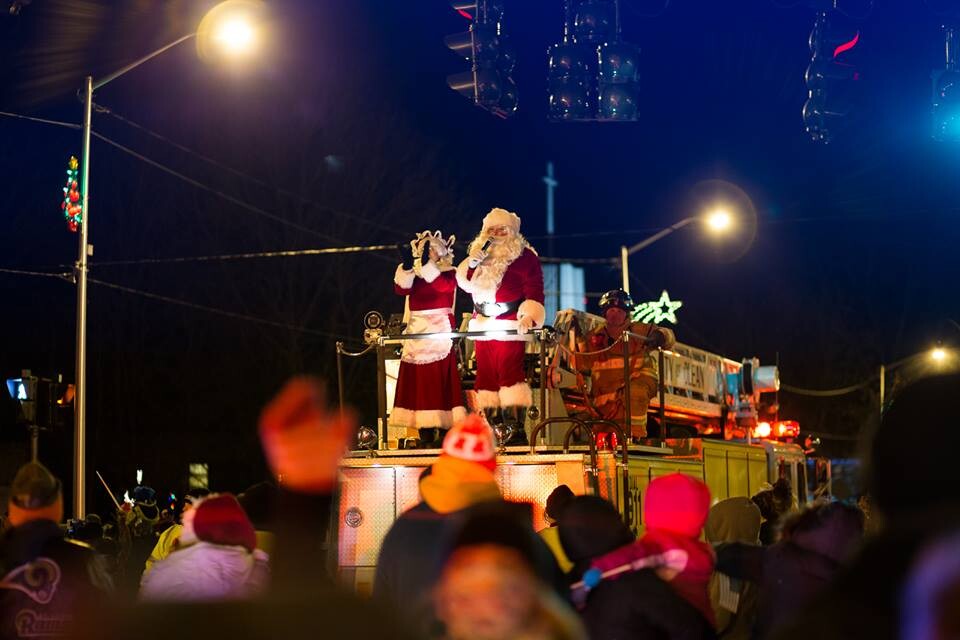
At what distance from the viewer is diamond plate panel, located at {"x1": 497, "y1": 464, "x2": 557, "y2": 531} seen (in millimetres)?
10375

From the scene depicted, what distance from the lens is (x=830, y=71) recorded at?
468 inches

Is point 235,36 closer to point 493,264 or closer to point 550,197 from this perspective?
point 493,264

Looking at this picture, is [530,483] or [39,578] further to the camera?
[530,483]

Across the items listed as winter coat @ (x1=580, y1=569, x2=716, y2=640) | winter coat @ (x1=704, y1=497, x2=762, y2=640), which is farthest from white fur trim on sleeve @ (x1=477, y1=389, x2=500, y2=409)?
winter coat @ (x1=580, y1=569, x2=716, y2=640)

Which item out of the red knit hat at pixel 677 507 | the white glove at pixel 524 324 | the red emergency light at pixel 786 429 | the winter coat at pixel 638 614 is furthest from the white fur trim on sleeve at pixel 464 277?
the red emergency light at pixel 786 429

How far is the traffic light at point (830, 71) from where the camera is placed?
11797 mm

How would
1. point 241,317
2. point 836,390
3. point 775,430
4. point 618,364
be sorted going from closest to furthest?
1. point 618,364
2. point 775,430
3. point 241,317
4. point 836,390

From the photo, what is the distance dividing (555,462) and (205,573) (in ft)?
15.5

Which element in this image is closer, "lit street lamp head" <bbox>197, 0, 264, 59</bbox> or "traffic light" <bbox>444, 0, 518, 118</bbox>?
"traffic light" <bbox>444, 0, 518, 118</bbox>

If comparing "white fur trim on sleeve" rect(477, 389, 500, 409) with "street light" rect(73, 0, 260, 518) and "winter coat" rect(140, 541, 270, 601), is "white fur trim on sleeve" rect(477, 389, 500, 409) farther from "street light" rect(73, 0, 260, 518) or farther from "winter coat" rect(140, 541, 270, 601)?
"street light" rect(73, 0, 260, 518)

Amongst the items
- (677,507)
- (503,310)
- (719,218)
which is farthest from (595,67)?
→ (719,218)

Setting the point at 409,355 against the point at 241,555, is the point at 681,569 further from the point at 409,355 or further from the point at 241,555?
the point at 409,355

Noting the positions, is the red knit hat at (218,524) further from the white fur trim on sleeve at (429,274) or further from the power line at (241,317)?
the power line at (241,317)

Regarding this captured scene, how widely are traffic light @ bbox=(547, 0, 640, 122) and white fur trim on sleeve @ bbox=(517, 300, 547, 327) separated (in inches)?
71.7
